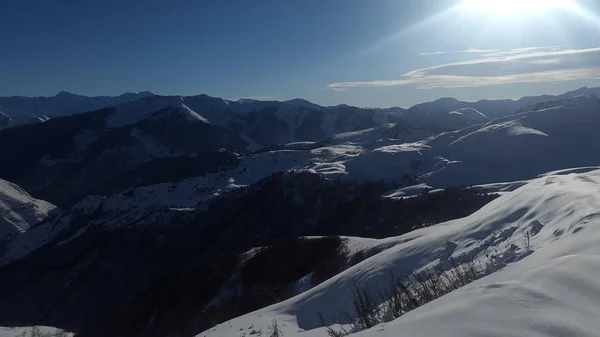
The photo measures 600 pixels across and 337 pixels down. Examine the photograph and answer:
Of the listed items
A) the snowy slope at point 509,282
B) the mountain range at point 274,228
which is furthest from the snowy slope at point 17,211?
the snowy slope at point 509,282

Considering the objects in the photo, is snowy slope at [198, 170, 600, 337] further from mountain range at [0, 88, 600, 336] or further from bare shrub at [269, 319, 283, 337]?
bare shrub at [269, 319, 283, 337]

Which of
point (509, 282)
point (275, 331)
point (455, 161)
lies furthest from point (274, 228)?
point (509, 282)

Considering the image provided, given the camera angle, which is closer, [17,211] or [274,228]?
[274,228]

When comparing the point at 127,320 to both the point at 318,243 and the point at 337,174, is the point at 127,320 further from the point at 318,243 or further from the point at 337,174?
the point at 337,174

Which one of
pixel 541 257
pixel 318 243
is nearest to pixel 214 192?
pixel 318 243


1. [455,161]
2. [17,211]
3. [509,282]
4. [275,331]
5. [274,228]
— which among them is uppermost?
[509,282]

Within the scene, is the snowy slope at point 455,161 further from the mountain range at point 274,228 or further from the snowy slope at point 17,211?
the snowy slope at point 17,211

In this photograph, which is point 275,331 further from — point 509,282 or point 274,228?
point 274,228
